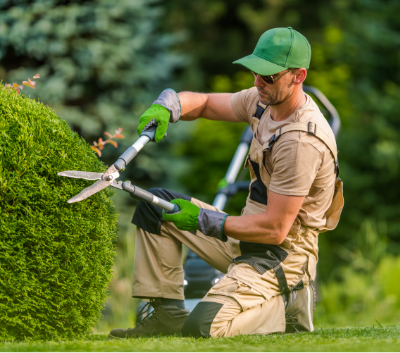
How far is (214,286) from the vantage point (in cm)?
315

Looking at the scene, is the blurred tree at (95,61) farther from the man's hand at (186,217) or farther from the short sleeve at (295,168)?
the short sleeve at (295,168)

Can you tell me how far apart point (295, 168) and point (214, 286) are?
2.78ft

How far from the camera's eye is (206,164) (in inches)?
368

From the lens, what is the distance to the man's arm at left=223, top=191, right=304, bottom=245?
2928mm

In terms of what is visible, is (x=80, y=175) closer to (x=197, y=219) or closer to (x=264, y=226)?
(x=197, y=219)

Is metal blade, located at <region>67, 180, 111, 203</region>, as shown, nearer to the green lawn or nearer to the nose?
the green lawn

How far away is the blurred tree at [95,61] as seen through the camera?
7352mm

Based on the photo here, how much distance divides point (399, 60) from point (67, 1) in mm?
5008

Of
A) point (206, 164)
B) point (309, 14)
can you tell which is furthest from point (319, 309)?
point (309, 14)

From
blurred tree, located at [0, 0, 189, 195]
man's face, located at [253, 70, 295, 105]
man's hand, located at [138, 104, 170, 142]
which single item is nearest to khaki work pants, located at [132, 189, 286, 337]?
man's hand, located at [138, 104, 170, 142]

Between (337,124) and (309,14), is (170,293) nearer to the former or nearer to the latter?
(337,124)

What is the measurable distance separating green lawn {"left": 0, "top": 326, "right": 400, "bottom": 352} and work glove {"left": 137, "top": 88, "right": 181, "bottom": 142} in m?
1.23

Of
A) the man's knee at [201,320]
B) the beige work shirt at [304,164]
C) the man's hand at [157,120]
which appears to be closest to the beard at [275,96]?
the beige work shirt at [304,164]

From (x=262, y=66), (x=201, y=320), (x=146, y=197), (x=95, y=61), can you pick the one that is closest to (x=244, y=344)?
(x=201, y=320)
